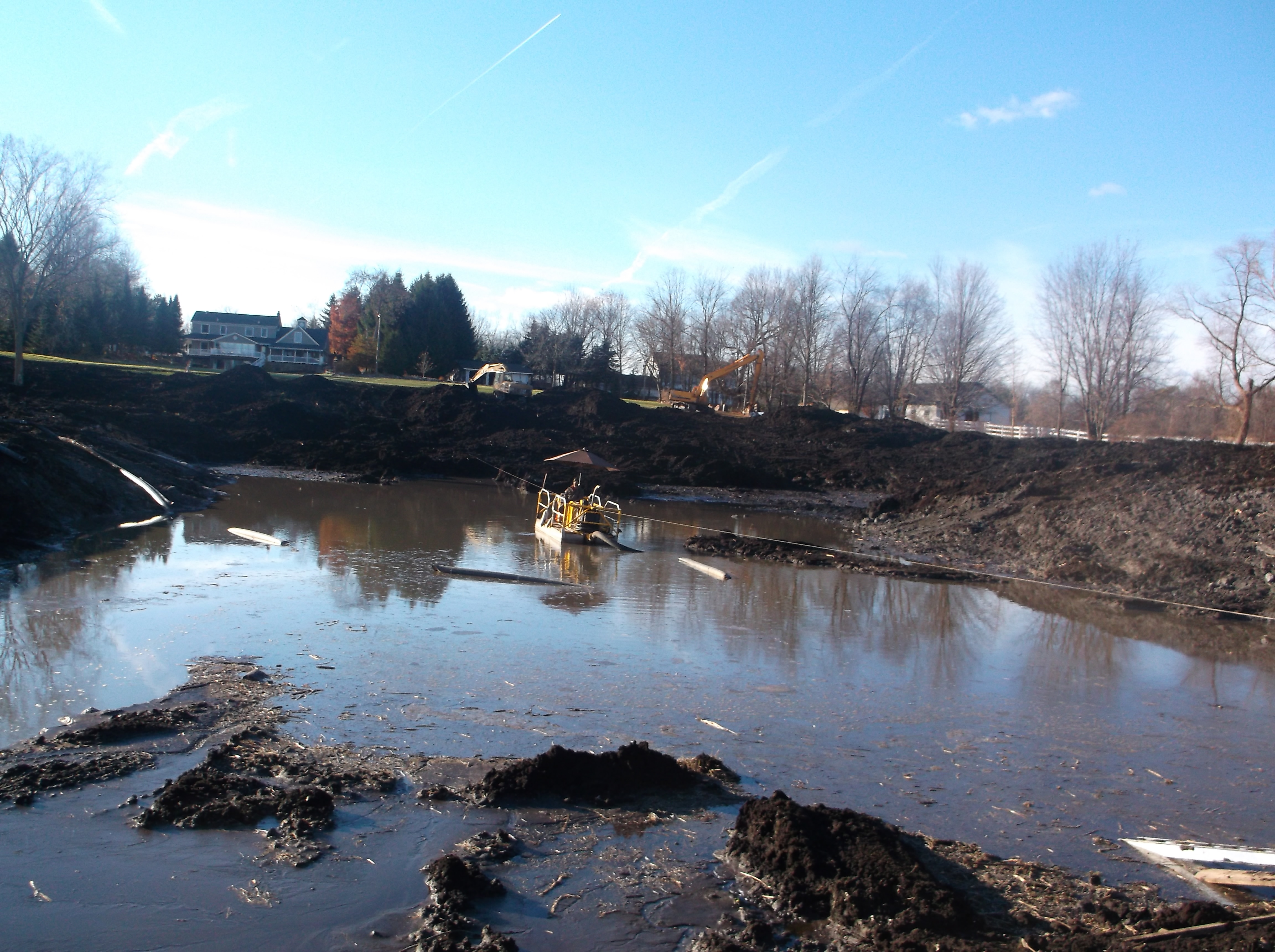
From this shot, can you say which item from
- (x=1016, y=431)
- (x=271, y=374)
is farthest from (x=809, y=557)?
(x=271, y=374)

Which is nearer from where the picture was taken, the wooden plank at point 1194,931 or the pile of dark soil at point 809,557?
the wooden plank at point 1194,931

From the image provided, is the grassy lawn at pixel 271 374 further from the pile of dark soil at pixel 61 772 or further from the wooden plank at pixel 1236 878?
the wooden plank at pixel 1236 878

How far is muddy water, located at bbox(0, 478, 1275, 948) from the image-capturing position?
16.4 feet

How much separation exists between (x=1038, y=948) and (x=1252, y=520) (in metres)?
15.7

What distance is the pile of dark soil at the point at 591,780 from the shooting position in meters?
6.19

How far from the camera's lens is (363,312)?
9762cm

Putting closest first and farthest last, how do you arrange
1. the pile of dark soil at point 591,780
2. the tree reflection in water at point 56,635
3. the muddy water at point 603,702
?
the muddy water at point 603,702, the pile of dark soil at point 591,780, the tree reflection in water at point 56,635

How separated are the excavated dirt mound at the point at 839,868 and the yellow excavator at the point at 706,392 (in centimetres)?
4982

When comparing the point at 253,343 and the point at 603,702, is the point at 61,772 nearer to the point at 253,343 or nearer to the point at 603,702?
the point at 603,702

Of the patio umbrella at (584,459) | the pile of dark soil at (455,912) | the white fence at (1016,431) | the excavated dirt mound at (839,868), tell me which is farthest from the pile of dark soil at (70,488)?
the white fence at (1016,431)

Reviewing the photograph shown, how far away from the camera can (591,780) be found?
638cm

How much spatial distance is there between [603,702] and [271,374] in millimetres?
52862

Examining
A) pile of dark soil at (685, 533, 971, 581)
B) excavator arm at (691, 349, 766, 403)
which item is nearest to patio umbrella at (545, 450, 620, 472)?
pile of dark soil at (685, 533, 971, 581)

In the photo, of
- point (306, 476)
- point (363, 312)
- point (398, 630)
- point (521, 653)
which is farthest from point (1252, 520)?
point (363, 312)
